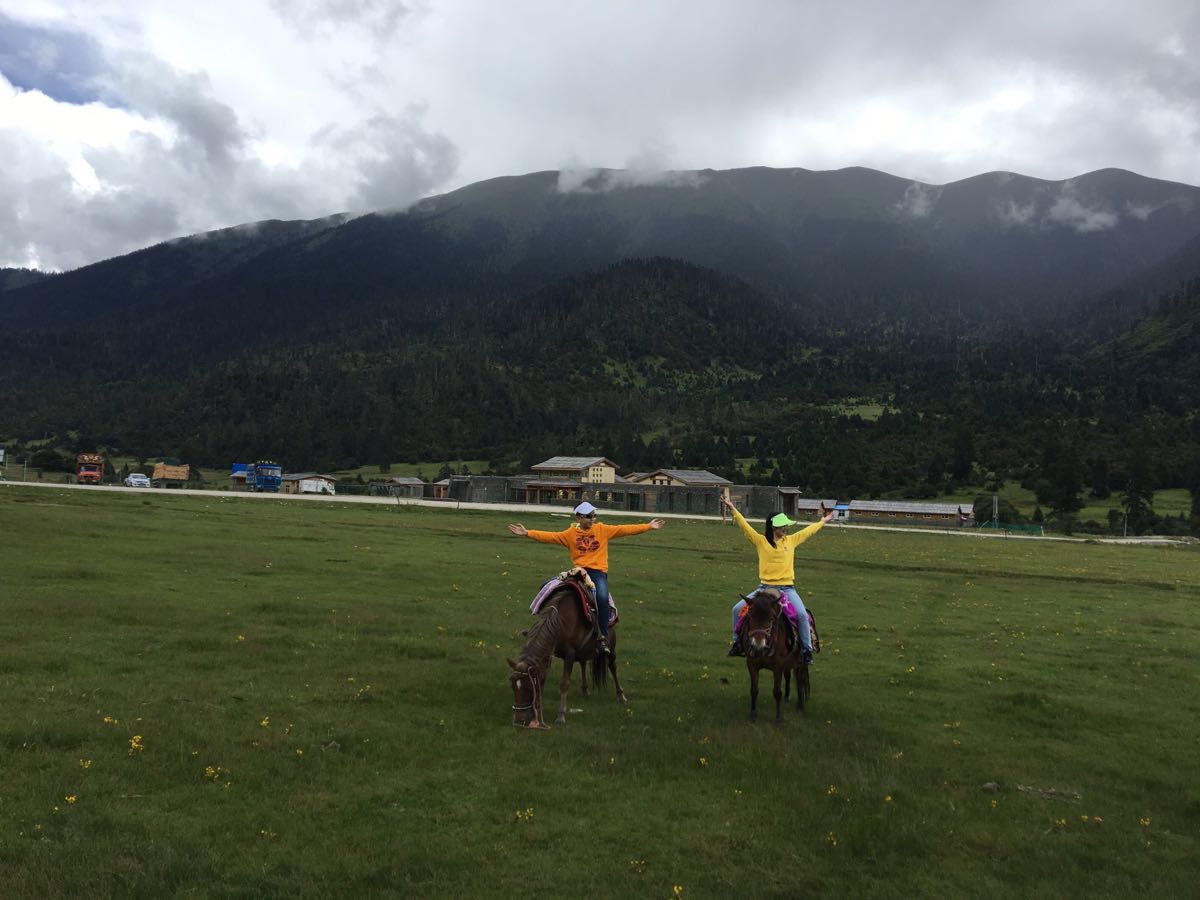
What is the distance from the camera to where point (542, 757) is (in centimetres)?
1068

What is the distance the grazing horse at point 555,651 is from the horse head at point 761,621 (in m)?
2.82

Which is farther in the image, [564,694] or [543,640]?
[564,694]

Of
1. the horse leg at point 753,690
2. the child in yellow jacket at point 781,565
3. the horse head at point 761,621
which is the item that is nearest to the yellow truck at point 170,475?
the child in yellow jacket at point 781,565

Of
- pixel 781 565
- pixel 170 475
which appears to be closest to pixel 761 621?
pixel 781 565

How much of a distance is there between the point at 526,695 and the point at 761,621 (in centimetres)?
423

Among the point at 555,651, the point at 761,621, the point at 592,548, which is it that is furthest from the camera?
the point at 592,548

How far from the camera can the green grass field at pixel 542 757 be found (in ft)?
25.4

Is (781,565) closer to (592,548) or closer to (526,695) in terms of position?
(592,548)

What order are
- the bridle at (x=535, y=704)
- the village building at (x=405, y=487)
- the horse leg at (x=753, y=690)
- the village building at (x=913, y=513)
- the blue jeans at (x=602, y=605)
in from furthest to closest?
1. the village building at (x=405, y=487)
2. the village building at (x=913, y=513)
3. the blue jeans at (x=602, y=605)
4. the horse leg at (x=753, y=690)
5. the bridle at (x=535, y=704)

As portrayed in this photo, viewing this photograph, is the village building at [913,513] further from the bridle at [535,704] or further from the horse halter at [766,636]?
the bridle at [535,704]

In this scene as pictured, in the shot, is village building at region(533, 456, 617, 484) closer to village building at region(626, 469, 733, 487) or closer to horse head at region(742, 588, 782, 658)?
village building at region(626, 469, 733, 487)

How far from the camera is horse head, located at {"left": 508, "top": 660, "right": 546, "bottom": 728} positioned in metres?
11.9

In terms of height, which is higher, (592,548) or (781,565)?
(592,548)

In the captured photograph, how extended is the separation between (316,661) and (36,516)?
3275 cm
